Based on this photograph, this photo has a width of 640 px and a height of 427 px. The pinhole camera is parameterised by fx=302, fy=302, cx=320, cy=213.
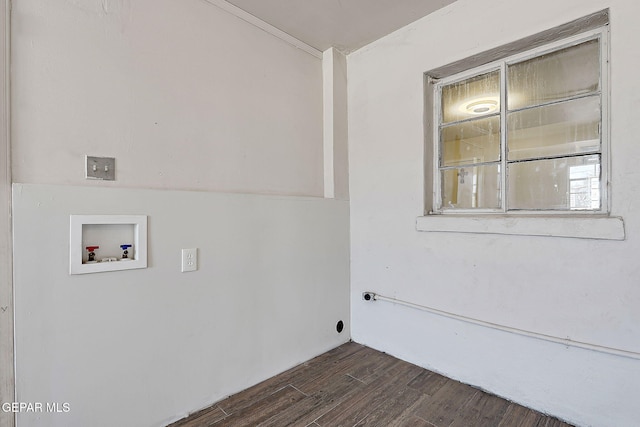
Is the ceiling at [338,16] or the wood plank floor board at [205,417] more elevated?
the ceiling at [338,16]

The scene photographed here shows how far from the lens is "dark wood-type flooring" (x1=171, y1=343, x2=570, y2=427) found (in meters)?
1.64

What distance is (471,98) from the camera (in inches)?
83.7

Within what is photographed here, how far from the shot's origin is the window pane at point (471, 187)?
1.97 meters

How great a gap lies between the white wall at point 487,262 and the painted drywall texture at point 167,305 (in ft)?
1.55

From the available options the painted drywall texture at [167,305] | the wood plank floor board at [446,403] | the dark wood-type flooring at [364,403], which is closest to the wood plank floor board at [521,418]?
the dark wood-type flooring at [364,403]

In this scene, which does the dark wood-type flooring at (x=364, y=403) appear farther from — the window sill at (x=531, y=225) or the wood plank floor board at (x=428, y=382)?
the window sill at (x=531, y=225)

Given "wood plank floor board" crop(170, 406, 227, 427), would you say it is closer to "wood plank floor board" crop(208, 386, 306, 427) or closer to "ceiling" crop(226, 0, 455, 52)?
"wood plank floor board" crop(208, 386, 306, 427)

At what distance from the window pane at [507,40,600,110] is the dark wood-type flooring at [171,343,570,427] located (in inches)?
71.4

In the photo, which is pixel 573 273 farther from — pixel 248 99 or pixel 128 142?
pixel 128 142

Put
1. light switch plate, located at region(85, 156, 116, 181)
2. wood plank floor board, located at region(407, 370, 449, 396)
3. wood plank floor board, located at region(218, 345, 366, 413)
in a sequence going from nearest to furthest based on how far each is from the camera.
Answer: light switch plate, located at region(85, 156, 116, 181), wood plank floor board, located at region(218, 345, 366, 413), wood plank floor board, located at region(407, 370, 449, 396)

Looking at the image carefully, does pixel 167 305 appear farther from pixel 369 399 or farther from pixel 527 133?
pixel 527 133

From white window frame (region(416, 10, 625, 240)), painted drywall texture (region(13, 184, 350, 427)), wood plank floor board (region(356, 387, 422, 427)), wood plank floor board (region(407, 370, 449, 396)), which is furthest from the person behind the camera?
wood plank floor board (region(407, 370, 449, 396))

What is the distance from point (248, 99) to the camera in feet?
6.66

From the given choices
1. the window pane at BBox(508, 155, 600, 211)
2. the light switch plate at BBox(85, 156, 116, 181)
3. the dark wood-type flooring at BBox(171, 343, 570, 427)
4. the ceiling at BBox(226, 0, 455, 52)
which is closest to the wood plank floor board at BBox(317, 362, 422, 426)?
the dark wood-type flooring at BBox(171, 343, 570, 427)
